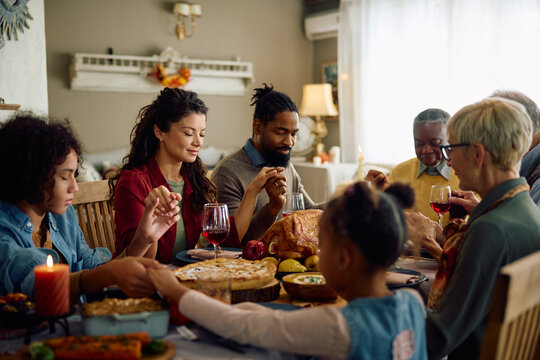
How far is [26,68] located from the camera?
352cm

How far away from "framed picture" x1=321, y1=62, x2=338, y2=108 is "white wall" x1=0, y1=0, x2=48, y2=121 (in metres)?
3.85

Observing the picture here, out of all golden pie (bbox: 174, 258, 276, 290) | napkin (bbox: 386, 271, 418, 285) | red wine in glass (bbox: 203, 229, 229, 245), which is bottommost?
napkin (bbox: 386, 271, 418, 285)

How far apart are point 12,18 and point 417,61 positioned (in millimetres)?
3848

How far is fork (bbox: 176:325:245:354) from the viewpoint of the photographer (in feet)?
3.66

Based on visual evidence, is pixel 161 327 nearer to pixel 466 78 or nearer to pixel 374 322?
pixel 374 322

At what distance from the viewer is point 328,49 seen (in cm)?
694

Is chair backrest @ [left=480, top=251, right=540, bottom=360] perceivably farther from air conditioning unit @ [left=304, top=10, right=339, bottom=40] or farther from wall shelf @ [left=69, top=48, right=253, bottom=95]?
air conditioning unit @ [left=304, top=10, right=339, bottom=40]

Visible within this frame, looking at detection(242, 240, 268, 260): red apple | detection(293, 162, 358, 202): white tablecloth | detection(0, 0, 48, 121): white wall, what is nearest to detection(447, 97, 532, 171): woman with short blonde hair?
detection(242, 240, 268, 260): red apple

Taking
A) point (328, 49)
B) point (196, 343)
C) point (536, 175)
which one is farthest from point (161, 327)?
point (328, 49)

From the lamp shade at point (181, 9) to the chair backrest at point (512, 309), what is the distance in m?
5.44

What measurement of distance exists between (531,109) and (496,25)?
3.05 m

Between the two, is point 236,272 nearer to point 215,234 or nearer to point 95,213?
point 215,234

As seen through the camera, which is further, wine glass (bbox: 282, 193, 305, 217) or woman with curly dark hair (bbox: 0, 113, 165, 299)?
wine glass (bbox: 282, 193, 305, 217)

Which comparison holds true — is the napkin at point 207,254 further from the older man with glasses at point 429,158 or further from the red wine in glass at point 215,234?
the older man with glasses at point 429,158
